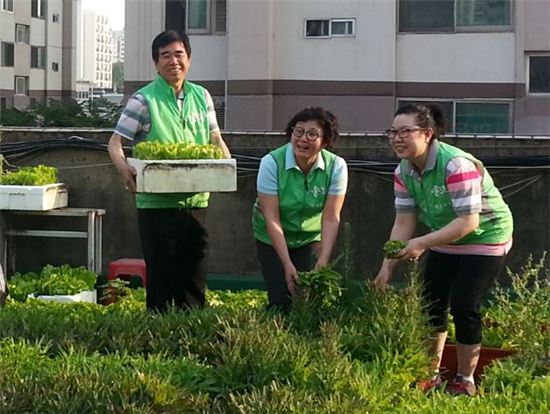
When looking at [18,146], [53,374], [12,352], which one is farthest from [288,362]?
[18,146]

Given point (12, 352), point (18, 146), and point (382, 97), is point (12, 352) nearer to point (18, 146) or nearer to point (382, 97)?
point (18, 146)

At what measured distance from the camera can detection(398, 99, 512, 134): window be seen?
14.6 m

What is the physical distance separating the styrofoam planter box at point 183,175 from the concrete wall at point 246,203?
2644 mm

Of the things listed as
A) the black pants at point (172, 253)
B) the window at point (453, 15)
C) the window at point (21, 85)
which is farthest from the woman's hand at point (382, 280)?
the window at point (21, 85)

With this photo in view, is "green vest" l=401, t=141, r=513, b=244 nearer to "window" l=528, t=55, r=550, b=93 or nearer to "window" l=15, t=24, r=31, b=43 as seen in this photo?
"window" l=528, t=55, r=550, b=93

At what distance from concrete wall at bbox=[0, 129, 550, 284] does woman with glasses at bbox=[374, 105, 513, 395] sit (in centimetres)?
276

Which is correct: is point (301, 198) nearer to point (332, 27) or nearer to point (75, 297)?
point (75, 297)

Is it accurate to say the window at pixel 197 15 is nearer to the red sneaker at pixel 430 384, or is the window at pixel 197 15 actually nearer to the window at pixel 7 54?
the red sneaker at pixel 430 384

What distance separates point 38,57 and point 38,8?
6.13 feet

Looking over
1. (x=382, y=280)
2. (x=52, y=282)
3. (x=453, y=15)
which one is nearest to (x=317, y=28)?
(x=453, y=15)

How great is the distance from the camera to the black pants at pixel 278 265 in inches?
179

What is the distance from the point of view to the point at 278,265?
4652mm

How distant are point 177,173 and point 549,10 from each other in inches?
422

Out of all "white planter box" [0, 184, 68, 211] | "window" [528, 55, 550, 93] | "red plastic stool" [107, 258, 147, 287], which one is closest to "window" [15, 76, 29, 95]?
"window" [528, 55, 550, 93]
